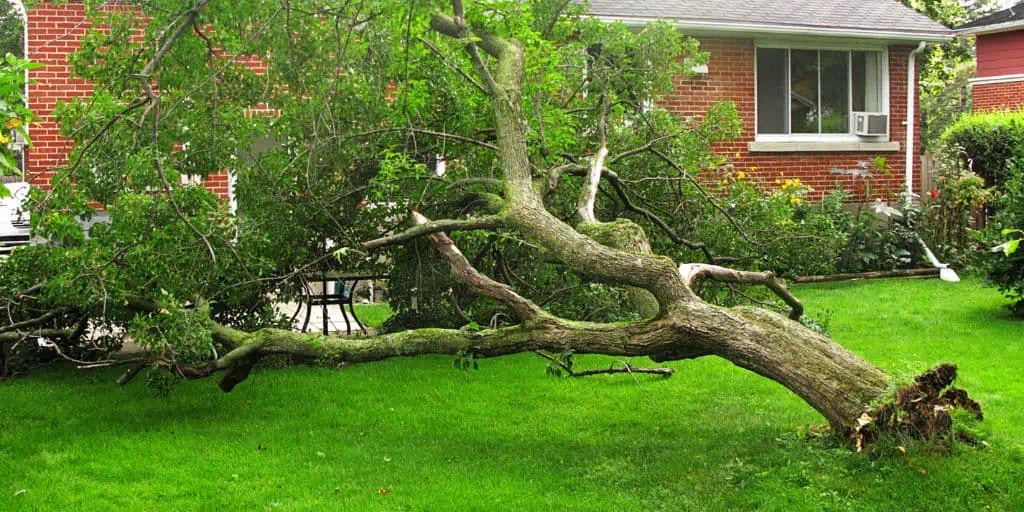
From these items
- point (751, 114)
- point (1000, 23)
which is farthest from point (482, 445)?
point (1000, 23)

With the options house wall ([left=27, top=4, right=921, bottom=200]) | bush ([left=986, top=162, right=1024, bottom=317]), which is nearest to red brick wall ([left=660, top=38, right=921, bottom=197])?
house wall ([left=27, top=4, right=921, bottom=200])

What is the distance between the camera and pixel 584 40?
34.3 feet

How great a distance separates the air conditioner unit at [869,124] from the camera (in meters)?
17.7

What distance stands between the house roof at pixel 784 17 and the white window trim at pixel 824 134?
1.31 feet

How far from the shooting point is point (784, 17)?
17.0m

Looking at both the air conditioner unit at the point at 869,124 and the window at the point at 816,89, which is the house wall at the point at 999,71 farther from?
the air conditioner unit at the point at 869,124

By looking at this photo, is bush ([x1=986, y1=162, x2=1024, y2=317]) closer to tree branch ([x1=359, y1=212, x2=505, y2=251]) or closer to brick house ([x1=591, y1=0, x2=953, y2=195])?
brick house ([x1=591, y1=0, x2=953, y2=195])

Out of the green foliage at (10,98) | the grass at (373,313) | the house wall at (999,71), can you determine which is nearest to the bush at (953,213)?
the grass at (373,313)

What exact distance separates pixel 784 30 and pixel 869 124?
7.80ft

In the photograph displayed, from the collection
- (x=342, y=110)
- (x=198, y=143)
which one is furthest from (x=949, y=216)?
(x=198, y=143)

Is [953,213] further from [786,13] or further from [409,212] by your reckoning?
[409,212]

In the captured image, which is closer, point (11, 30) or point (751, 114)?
point (751, 114)

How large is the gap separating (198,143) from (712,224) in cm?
460

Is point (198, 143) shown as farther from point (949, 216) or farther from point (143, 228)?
point (949, 216)
